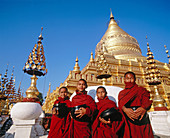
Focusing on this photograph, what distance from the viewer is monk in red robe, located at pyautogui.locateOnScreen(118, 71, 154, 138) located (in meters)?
1.74

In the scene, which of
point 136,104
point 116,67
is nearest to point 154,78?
point 136,104

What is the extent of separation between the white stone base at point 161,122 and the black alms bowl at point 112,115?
385cm

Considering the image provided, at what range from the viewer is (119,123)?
1926 millimetres

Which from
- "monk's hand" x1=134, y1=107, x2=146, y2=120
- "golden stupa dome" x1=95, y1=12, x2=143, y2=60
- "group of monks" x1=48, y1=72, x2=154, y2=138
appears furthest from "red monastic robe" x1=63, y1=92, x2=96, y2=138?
"golden stupa dome" x1=95, y1=12, x2=143, y2=60

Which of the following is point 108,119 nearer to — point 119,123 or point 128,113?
point 119,123

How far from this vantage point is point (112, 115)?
1.83 m

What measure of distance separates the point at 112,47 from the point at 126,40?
423cm

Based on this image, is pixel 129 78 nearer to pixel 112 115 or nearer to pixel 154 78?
pixel 112 115

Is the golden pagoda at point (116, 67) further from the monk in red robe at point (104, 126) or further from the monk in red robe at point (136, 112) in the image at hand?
the monk in red robe at point (136, 112)

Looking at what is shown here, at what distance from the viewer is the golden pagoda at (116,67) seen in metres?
11.2

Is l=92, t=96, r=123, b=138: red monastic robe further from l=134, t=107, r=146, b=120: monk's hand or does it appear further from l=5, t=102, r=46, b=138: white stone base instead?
l=5, t=102, r=46, b=138: white stone base

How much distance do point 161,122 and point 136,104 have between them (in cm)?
433

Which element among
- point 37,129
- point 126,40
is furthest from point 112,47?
point 37,129

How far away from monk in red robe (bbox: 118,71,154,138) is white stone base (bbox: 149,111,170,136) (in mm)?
3627
